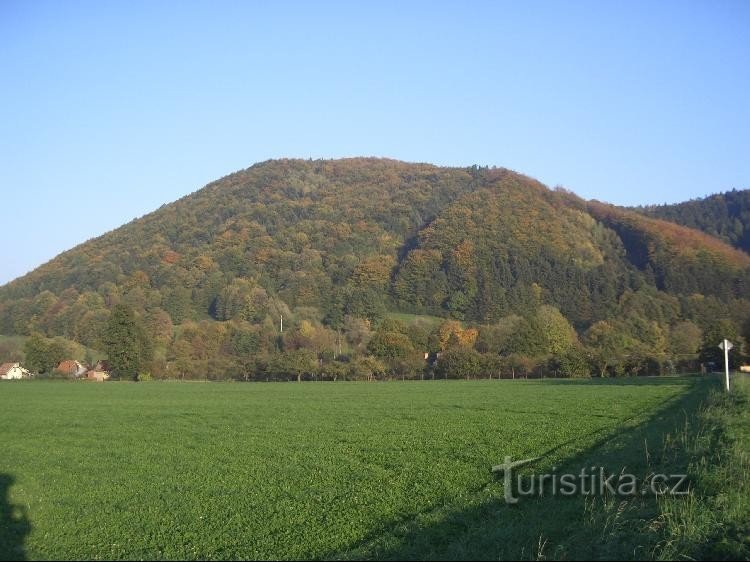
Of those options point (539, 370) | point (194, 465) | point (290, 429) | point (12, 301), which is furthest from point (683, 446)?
point (12, 301)

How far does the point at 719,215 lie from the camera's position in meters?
187

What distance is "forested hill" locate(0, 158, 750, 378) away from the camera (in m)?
132

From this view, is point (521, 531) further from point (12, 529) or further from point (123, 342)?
point (123, 342)

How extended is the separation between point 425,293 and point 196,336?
4961 centimetres

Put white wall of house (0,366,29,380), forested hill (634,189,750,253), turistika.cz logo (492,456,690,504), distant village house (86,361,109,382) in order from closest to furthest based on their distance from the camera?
turistika.cz logo (492,456,690,504) < distant village house (86,361,109,382) < white wall of house (0,366,29,380) < forested hill (634,189,750,253)

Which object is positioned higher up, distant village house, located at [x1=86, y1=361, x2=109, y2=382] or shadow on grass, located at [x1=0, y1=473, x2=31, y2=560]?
shadow on grass, located at [x1=0, y1=473, x2=31, y2=560]

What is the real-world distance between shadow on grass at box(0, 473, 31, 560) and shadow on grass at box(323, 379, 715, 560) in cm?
457

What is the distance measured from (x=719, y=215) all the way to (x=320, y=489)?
656 ft

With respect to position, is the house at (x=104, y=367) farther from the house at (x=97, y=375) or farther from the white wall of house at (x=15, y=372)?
the white wall of house at (x=15, y=372)

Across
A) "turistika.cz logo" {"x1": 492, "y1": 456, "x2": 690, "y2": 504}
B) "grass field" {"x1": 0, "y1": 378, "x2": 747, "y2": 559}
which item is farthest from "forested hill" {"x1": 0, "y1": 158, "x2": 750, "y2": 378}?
"turistika.cz logo" {"x1": 492, "y1": 456, "x2": 690, "y2": 504}

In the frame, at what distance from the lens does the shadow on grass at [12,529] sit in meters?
9.56

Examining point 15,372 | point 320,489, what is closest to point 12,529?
point 320,489

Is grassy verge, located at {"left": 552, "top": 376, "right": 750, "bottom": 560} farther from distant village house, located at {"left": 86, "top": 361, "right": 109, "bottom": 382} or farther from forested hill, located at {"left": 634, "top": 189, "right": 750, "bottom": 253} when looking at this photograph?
forested hill, located at {"left": 634, "top": 189, "right": 750, "bottom": 253}

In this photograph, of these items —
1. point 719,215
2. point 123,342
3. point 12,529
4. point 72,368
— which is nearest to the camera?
point 12,529
